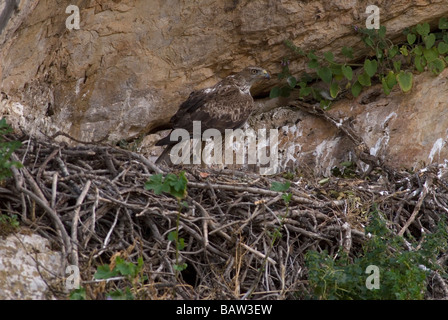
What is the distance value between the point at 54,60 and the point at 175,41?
52.5 inches

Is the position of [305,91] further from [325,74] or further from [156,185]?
[156,185]

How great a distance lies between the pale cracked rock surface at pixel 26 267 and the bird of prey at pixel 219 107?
95.2 inches

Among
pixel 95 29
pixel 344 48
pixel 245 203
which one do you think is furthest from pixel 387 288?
pixel 95 29

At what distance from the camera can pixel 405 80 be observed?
7.85 meters

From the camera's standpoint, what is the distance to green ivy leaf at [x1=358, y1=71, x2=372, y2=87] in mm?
8047

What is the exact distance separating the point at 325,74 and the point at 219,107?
134cm

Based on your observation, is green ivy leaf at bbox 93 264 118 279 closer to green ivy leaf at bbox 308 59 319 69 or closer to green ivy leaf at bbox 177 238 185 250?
green ivy leaf at bbox 177 238 185 250

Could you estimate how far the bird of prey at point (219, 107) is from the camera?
7441 millimetres

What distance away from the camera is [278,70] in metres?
8.27

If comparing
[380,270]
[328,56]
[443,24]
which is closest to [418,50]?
[443,24]

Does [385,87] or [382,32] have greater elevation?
[382,32]

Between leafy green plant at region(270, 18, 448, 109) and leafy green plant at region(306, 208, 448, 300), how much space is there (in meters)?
2.74

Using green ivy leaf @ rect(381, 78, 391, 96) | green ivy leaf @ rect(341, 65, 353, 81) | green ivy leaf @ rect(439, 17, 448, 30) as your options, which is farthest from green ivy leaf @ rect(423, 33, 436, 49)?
green ivy leaf @ rect(341, 65, 353, 81)

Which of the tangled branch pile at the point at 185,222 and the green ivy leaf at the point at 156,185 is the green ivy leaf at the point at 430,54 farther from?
the green ivy leaf at the point at 156,185
